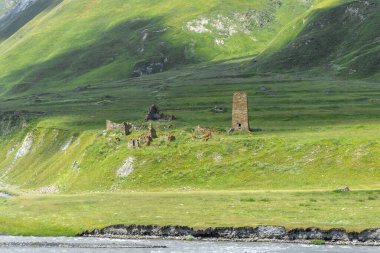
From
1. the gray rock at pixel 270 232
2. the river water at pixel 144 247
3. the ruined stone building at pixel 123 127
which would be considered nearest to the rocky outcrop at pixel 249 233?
the gray rock at pixel 270 232

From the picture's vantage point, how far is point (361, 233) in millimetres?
72188

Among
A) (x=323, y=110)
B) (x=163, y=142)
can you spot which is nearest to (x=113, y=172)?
(x=163, y=142)

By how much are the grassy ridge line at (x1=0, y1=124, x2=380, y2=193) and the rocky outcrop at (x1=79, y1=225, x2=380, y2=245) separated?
24570mm

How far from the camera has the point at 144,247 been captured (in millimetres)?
74062

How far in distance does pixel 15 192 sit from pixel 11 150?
66.6 meters

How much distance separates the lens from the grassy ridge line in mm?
104625

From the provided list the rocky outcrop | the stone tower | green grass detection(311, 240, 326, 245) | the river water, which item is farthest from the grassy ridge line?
the river water

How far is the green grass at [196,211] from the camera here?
258ft

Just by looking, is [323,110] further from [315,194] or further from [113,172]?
[315,194]

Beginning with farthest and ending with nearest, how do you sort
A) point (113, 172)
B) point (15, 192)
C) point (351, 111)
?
point (351, 111), point (15, 192), point (113, 172)

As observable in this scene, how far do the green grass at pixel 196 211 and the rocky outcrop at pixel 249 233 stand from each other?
0.92 metres

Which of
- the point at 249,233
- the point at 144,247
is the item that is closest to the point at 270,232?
the point at 249,233

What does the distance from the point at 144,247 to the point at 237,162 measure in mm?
40444

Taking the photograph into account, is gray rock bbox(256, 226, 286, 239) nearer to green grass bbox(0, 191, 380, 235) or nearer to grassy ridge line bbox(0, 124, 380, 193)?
green grass bbox(0, 191, 380, 235)
